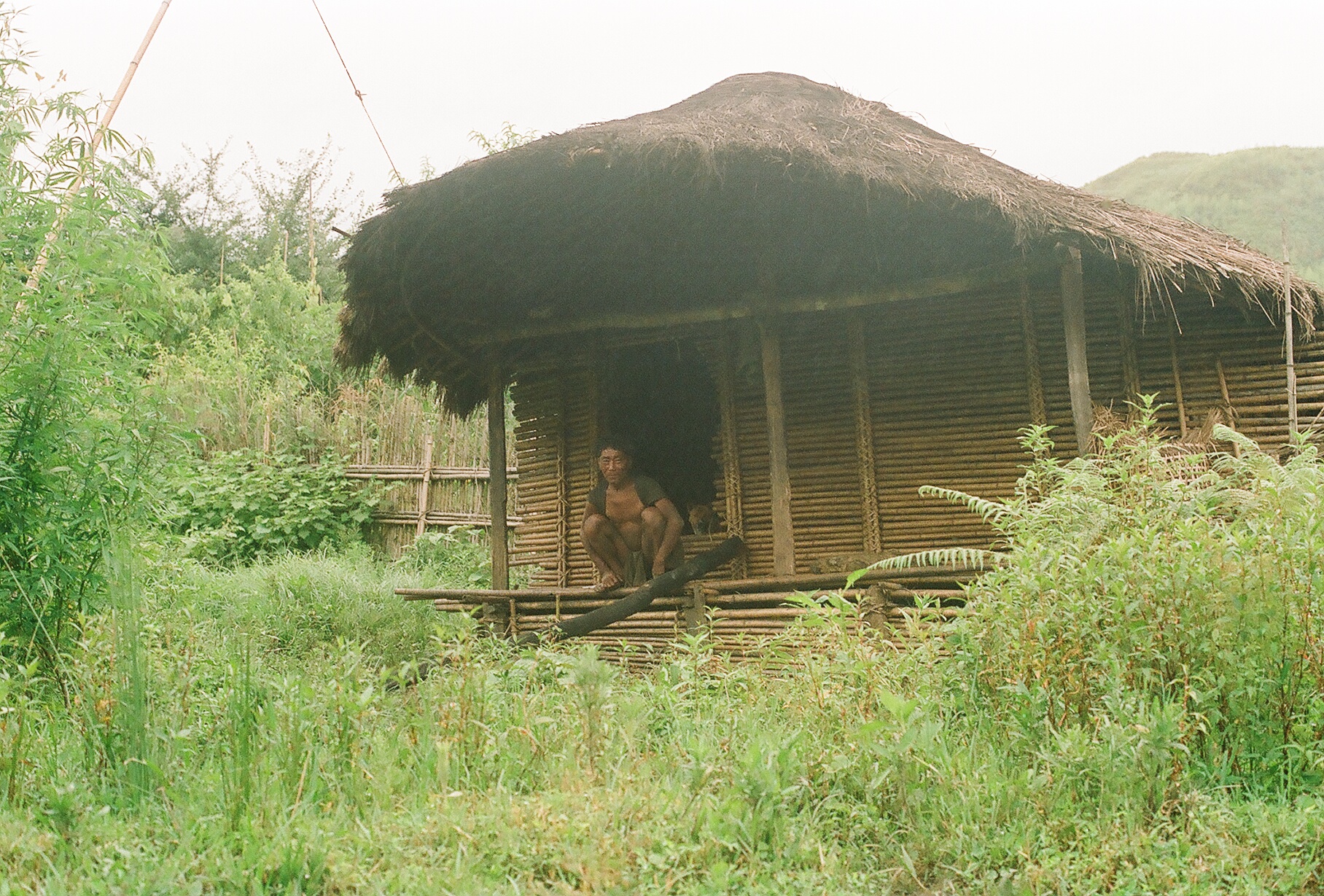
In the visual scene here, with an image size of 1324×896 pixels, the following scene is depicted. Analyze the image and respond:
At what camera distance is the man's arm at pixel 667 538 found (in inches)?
295

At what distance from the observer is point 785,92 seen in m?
7.96

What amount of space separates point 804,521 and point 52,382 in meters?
5.00

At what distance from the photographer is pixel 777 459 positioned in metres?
7.07

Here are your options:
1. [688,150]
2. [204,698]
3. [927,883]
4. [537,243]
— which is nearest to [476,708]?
[204,698]

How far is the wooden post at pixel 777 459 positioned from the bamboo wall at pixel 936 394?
0.50 m

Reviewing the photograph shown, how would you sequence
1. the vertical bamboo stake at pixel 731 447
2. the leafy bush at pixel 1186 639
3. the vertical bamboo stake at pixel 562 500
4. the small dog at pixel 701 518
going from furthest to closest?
1. the small dog at pixel 701 518
2. the vertical bamboo stake at pixel 562 500
3. the vertical bamboo stake at pixel 731 447
4. the leafy bush at pixel 1186 639

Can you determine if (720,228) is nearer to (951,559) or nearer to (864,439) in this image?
(864,439)

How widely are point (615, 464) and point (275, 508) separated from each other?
7.88m

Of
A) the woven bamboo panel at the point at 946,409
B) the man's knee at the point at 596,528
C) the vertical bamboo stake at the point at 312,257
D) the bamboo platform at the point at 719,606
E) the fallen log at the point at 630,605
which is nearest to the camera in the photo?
the bamboo platform at the point at 719,606

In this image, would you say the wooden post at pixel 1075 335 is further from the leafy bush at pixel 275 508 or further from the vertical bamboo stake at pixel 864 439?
the leafy bush at pixel 275 508

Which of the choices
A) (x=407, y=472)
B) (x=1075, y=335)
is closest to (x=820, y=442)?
(x=1075, y=335)

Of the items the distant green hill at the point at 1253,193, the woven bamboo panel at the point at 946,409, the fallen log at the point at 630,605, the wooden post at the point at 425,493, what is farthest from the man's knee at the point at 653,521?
the distant green hill at the point at 1253,193

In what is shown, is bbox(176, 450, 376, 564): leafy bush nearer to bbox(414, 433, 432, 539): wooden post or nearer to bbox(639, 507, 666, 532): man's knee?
bbox(414, 433, 432, 539): wooden post

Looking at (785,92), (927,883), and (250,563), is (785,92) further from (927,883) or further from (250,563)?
(250,563)
